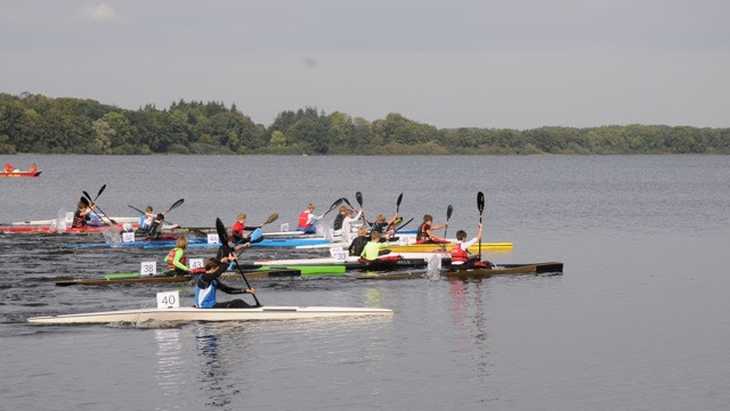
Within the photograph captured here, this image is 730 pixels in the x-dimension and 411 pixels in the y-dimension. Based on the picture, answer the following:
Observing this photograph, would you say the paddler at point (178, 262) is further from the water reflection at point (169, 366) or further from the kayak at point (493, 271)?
the kayak at point (493, 271)

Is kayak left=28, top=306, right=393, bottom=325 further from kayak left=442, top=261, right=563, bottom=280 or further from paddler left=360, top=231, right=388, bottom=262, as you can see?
kayak left=442, top=261, right=563, bottom=280

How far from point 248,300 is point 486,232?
2622 cm

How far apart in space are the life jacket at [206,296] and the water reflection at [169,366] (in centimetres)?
85

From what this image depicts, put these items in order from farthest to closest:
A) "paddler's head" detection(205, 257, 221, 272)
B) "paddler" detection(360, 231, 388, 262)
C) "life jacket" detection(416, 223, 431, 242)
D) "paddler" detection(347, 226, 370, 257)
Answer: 1. "life jacket" detection(416, 223, 431, 242)
2. "paddler" detection(347, 226, 370, 257)
3. "paddler" detection(360, 231, 388, 262)
4. "paddler's head" detection(205, 257, 221, 272)

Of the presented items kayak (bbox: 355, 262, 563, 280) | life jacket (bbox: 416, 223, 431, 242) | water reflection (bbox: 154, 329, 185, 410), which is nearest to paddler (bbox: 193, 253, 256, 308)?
water reflection (bbox: 154, 329, 185, 410)

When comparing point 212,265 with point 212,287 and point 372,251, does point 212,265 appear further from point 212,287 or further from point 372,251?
point 372,251

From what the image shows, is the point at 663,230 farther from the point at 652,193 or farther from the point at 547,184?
the point at 547,184

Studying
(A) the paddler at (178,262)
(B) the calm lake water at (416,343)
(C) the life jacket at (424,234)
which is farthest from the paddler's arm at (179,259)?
(C) the life jacket at (424,234)

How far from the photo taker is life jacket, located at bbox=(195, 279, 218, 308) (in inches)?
1067

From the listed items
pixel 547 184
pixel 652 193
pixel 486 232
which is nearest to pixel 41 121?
pixel 547 184

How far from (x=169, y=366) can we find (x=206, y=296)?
361cm

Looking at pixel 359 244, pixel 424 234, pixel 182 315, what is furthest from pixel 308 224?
pixel 182 315

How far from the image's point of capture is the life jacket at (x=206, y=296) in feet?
88.9

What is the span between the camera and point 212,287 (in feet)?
89.2
